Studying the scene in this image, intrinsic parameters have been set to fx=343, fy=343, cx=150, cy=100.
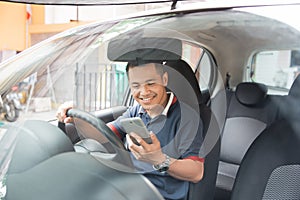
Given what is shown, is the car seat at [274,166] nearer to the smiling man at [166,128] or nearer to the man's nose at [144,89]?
the smiling man at [166,128]

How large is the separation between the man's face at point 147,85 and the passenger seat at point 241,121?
110cm

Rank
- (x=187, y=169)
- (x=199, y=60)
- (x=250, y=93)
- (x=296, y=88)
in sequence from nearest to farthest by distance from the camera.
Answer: (x=187, y=169)
(x=296, y=88)
(x=199, y=60)
(x=250, y=93)

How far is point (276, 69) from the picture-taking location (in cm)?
194

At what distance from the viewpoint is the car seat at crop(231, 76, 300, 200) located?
4.07ft

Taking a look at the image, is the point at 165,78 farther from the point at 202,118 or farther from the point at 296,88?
the point at 296,88

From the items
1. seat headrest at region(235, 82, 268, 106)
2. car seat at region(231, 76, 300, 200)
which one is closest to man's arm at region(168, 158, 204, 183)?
car seat at region(231, 76, 300, 200)

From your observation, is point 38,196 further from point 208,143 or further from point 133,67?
point 208,143

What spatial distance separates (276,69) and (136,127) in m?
1.15

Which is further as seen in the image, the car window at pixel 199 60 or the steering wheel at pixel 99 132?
the car window at pixel 199 60

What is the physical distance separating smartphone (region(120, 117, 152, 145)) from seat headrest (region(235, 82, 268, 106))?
4.35 ft

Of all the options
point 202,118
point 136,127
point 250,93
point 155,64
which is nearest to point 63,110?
point 136,127

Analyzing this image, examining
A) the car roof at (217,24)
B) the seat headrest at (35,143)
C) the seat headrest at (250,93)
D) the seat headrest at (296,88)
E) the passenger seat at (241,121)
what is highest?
the car roof at (217,24)

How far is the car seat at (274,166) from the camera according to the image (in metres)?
1.24

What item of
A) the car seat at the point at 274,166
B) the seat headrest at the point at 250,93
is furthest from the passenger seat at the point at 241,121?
the car seat at the point at 274,166
